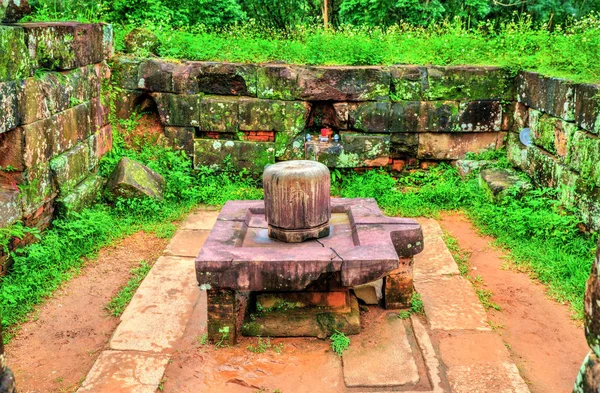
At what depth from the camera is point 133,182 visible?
6812 mm

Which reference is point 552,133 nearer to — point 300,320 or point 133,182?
point 300,320

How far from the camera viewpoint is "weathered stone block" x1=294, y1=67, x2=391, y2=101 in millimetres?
7469

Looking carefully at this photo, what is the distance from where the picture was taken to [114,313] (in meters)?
4.71

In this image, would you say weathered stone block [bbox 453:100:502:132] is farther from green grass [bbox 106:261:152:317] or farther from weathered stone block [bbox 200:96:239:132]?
green grass [bbox 106:261:152:317]

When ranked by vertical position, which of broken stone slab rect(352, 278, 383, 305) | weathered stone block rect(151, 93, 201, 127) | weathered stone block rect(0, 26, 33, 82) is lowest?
broken stone slab rect(352, 278, 383, 305)

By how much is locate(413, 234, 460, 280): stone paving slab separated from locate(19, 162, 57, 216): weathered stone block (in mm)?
3659

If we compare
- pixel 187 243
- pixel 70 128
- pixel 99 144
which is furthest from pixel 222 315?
pixel 99 144

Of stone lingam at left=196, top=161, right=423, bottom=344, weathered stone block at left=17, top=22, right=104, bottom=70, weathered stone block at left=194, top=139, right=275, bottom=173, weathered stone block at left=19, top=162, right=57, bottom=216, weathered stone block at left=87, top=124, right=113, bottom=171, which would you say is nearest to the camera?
stone lingam at left=196, top=161, right=423, bottom=344

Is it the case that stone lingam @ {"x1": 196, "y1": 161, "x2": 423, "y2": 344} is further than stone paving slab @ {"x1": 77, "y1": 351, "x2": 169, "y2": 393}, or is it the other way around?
stone lingam @ {"x1": 196, "y1": 161, "x2": 423, "y2": 344}

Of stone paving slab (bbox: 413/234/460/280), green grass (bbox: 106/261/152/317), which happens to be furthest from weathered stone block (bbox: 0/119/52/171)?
stone paving slab (bbox: 413/234/460/280)

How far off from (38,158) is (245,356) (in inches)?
119

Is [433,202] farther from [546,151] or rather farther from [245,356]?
[245,356]

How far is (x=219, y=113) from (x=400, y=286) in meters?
4.00

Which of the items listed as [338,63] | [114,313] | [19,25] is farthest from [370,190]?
[19,25]
